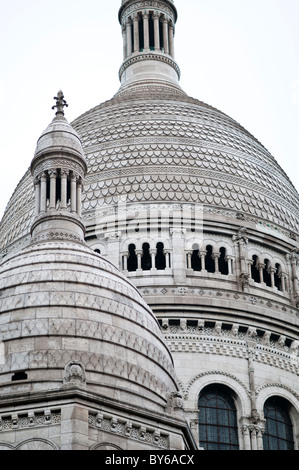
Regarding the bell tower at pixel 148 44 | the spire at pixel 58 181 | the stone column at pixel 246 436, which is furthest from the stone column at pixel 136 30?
the spire at pixel 58 181

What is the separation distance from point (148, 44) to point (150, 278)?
1704 cm

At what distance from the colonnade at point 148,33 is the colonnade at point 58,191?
78.5 ft

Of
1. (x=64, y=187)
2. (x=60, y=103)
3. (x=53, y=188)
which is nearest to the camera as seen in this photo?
(x=64, y=187)

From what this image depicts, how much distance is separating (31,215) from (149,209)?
4.22 meters

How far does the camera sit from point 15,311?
26.0 meters

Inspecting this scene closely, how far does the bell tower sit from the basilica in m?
0.08

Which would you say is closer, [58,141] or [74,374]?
[74,374]

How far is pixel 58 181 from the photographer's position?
1249 inches

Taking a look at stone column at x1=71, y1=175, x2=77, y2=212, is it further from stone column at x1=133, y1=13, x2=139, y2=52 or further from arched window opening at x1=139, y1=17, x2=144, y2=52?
arched window opening at x1=139, y1=17, x2=144, y2=52

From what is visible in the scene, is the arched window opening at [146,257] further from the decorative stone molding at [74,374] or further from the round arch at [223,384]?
the decorative stone molding at [74,374]

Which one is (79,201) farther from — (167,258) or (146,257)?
(146,257)

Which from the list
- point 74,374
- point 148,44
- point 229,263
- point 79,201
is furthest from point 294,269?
point 74,374

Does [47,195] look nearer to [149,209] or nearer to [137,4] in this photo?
[149,209]
